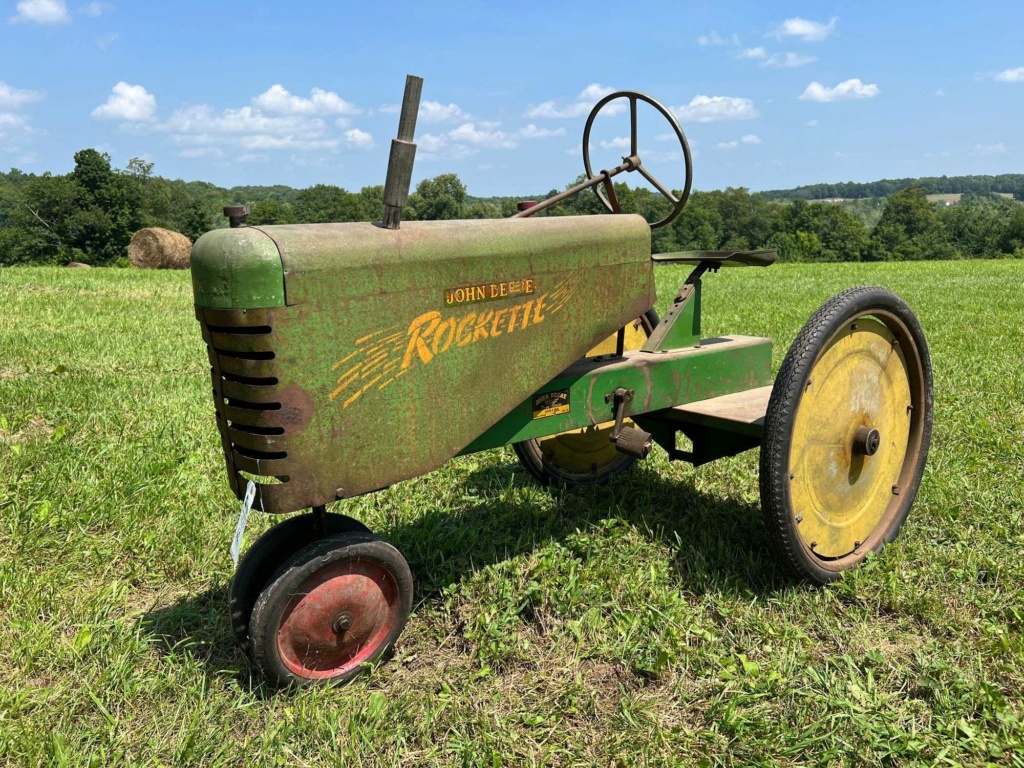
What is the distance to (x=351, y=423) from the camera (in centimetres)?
204

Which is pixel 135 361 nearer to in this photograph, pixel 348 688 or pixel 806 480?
pixel 348 688

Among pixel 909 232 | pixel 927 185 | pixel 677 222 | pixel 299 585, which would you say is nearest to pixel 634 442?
pixel 299 585

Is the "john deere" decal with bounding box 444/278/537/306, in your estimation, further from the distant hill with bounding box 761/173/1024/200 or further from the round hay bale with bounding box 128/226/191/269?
the distant hill with bounding box 761/173/1024/200

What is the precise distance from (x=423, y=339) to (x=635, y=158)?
147cm

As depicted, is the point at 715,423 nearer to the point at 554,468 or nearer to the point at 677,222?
the point at 554,468

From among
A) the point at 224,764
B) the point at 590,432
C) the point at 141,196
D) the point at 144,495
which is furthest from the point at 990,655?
the point at 141,196

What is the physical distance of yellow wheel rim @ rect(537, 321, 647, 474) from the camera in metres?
3.75

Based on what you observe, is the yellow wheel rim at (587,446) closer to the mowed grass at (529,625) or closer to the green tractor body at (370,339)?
the mowed grass at (529,625)

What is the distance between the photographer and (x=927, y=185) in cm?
12794

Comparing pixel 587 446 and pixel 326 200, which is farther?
pixel 326 200

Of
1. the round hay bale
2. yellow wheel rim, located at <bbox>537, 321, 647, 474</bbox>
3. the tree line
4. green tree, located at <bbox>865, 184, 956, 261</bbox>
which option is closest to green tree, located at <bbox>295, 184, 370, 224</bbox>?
the tree line

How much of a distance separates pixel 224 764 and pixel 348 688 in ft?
1.28

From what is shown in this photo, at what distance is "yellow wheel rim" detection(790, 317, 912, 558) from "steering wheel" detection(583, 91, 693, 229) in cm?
79

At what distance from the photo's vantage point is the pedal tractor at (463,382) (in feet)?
6.40
